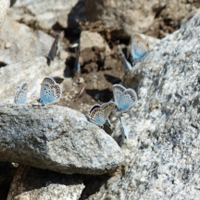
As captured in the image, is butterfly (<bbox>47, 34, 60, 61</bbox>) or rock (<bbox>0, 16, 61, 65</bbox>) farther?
rock (<bbox>0, 16, 61, 65</bbox>)

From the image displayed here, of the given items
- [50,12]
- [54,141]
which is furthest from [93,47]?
[54,141]

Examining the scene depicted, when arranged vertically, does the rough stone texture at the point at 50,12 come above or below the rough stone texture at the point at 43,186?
above

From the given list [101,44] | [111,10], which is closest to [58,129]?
[101,44]

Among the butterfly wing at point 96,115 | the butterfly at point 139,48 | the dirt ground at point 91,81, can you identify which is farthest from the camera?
the dirt ground at point 91,81

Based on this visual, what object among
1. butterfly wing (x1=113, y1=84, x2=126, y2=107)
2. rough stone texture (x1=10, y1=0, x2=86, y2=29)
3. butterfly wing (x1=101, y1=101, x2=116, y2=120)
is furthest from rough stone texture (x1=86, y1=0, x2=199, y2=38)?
butterfly wing (x1=101, y1=101, x2=116, y2=120)

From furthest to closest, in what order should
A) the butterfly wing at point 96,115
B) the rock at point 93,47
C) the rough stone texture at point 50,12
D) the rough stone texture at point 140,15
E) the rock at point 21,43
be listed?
the rough stone texture at point 50,12, the rough stone texture at point 140,15, the rock at point 93,47, the rock at point 21,43, the butterfly wing at point 96,115

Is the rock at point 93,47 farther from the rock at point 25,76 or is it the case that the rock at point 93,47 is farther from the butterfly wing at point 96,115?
the butterfly wing at point 96,115

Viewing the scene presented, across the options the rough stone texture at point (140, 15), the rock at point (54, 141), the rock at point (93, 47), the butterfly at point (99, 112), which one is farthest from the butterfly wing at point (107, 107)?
the rough stone texture at point (140, 15)

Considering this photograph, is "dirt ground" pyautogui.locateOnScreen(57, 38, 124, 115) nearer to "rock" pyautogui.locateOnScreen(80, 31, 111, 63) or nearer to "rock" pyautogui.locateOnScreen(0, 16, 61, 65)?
"rock" pyautogui.locateOnScreen(80, 31, 111, 63)
